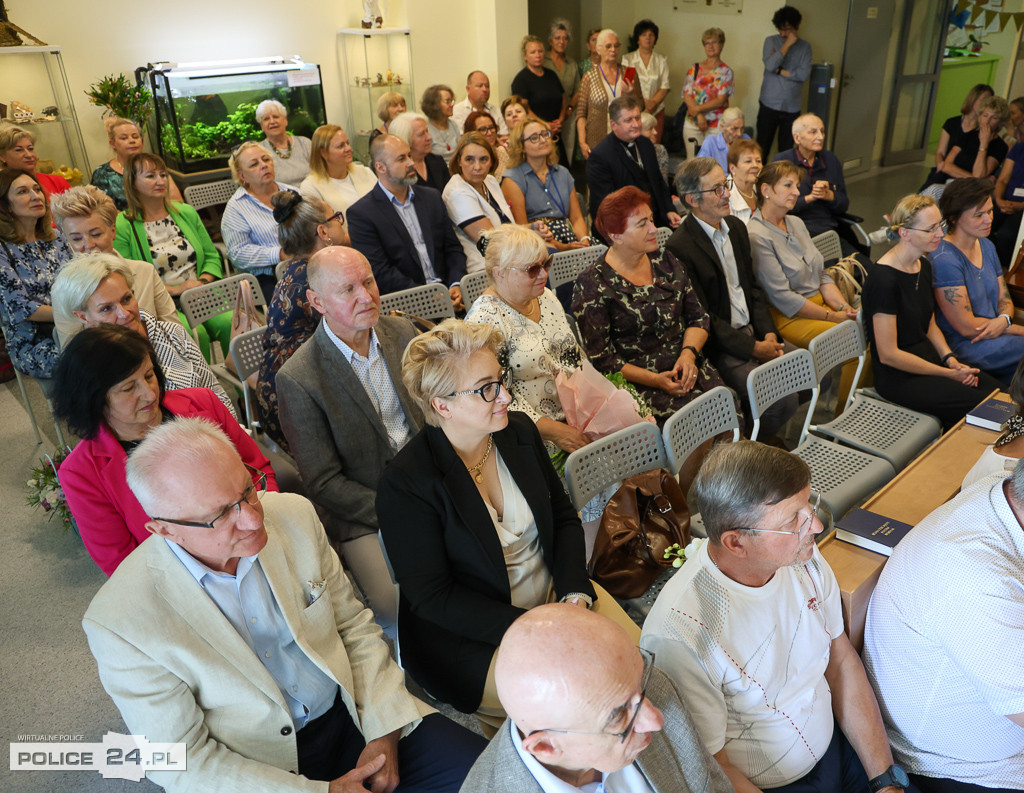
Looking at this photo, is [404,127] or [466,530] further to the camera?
[404,127]

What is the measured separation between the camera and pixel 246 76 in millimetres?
6746

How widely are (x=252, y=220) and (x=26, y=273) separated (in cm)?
131

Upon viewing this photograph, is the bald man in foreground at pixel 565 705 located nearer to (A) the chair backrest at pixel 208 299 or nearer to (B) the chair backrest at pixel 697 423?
(B) the chair backrest at pixel 697 423

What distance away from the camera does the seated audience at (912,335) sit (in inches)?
139

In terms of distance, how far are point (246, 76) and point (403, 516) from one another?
5950mm

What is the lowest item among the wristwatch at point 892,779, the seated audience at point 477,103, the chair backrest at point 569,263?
the wristwatch at point 892,779

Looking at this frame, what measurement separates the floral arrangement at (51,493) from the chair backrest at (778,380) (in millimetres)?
3038

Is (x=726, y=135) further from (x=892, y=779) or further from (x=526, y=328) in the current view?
(x=892, y=779)

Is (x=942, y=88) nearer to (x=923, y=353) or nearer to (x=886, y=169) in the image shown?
(x=886, y=169)

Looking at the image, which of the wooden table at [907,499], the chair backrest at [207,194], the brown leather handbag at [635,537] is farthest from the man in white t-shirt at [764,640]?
the chair backrest at [207,194]

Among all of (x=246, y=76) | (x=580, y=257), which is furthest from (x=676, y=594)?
(x=246, y=76)

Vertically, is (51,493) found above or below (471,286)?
below

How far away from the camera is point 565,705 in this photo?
1279mm

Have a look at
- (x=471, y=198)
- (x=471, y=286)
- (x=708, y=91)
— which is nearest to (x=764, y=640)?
(x=471, y=286)
